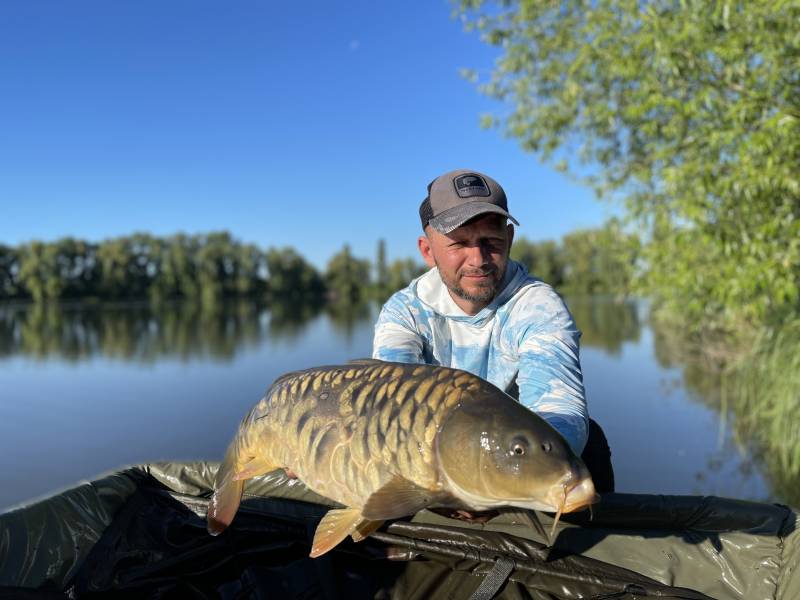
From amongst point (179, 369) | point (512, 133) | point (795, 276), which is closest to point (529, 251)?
point (179, 369)

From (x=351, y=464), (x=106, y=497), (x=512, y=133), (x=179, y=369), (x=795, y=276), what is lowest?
(x=179, y=369)

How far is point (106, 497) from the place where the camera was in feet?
5.68

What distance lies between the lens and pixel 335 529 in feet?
3.65

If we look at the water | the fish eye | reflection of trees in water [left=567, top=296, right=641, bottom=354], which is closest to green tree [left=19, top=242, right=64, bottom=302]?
the water

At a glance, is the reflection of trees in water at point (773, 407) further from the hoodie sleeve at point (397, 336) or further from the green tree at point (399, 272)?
the green tree at point (399, 272)

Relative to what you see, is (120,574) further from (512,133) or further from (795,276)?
(512,133)

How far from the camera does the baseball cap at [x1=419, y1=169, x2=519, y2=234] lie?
1520 mm

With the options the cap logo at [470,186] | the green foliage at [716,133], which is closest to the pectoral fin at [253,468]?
the cap logo at [470,186]

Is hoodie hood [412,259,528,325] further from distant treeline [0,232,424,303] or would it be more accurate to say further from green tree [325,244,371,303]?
green tree [325,244,371,303]

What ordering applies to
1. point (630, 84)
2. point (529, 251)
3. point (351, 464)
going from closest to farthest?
point (351, 464) → point (630, 84) → point (529, 251)

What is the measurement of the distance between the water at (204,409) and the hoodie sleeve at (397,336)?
10.9ft

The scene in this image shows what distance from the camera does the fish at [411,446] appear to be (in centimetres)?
89

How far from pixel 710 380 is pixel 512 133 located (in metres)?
4.55

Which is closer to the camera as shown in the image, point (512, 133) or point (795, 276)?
point (795, 276)
